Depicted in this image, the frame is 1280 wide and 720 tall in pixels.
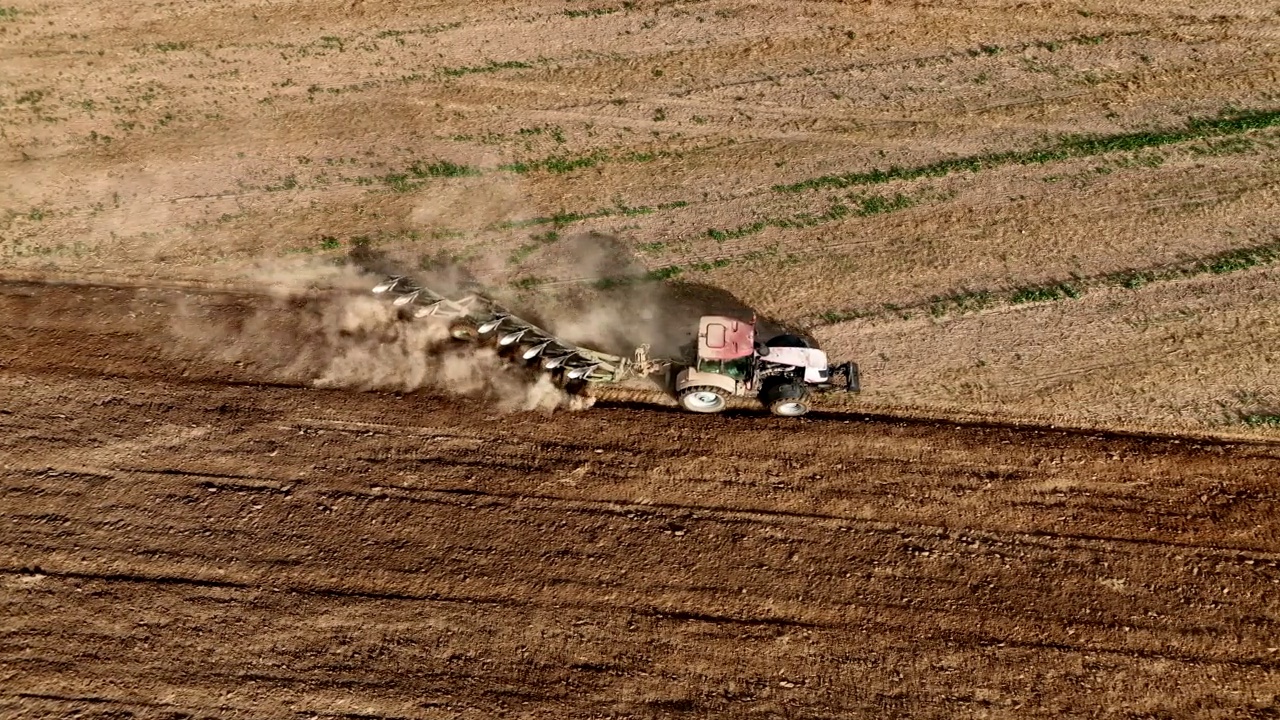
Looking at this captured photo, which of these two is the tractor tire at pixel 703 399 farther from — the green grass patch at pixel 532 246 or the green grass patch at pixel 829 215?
the green grass patch at pixel 532 246

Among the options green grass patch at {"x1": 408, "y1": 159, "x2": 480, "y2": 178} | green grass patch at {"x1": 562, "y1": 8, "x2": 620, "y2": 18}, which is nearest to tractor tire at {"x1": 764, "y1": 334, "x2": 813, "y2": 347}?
green grass patch at {"x1": 408, "y1": 159, "x2": 480, "y2": 178}

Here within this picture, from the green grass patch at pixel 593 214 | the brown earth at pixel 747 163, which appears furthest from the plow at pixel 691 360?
the green grass patch at pixel 593 214

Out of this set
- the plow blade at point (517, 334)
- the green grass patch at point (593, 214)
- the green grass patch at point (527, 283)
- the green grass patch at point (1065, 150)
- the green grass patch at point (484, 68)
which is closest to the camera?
the plow blade at point (517, 334)

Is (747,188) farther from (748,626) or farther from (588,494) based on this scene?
(748,626)

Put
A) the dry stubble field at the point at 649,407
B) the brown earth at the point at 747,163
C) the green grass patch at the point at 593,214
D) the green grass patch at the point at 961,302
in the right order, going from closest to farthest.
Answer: the dry stubble field at the point at 649,407, the brown earth at the point at 747,163, the green grass patch at the point at 961,302, the green grass patch at the point at 593,214

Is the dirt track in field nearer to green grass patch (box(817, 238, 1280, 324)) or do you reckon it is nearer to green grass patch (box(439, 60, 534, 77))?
green grass patch (box(817, 238, 1280, 324))

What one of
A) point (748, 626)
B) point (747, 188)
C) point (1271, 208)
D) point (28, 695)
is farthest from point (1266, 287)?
point (28, 695)

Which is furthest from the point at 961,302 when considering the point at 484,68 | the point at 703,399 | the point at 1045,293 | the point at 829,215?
the point at 484,68
